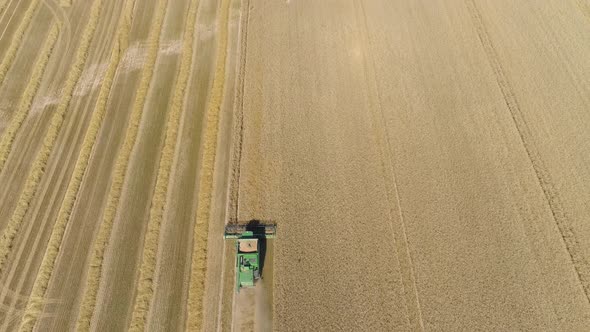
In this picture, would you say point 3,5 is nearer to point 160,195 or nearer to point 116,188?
point 116,188

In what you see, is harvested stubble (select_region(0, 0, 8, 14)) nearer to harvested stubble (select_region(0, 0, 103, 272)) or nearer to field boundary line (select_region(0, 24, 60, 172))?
field boundary line (select_region(0, 24, 60, 172))

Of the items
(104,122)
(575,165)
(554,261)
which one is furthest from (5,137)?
(575,165)

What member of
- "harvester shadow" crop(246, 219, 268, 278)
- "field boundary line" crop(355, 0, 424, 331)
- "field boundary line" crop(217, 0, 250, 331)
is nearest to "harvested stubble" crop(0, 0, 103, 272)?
"field boundary line" crop(217, 0, 250, 331)

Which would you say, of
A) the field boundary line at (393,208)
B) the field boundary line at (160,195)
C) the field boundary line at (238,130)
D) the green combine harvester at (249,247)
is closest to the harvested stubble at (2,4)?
the field boundary line at (160,195)

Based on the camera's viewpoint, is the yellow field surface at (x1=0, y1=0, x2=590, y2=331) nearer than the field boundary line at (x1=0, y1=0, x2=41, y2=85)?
Yes

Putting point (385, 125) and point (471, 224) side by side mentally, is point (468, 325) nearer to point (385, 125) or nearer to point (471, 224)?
point (471, 224)

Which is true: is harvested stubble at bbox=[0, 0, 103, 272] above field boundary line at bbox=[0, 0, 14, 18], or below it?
below

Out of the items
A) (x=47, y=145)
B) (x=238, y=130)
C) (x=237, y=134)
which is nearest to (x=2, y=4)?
(x=47, y=145)
